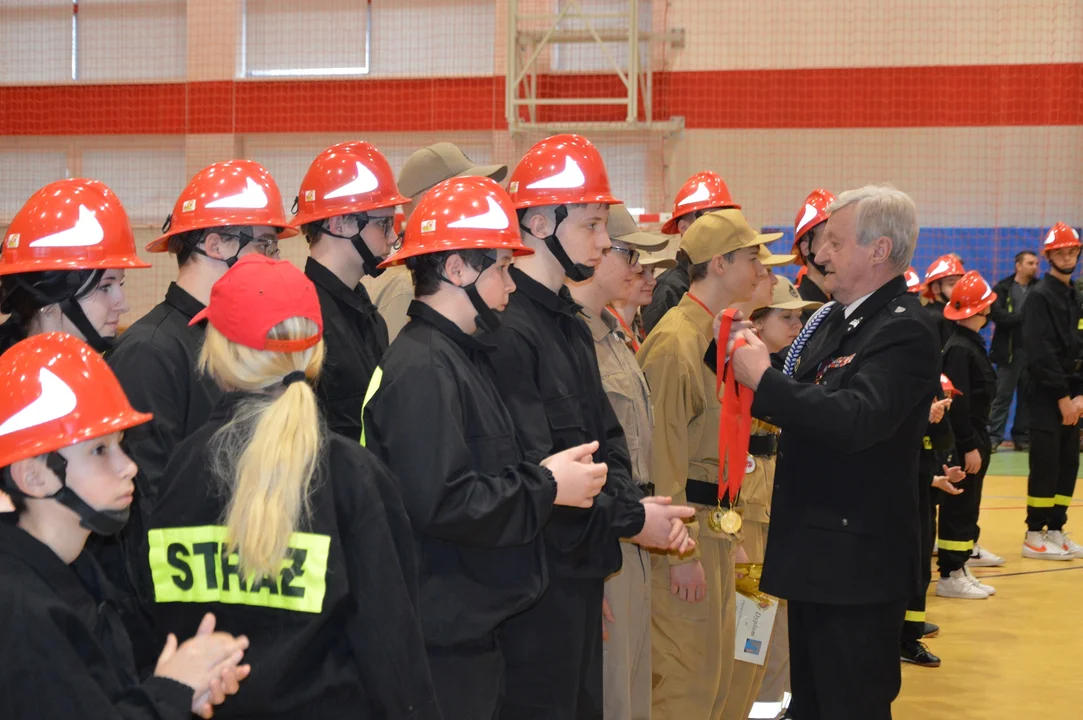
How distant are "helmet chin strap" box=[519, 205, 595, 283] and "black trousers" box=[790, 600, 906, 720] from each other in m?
1.38

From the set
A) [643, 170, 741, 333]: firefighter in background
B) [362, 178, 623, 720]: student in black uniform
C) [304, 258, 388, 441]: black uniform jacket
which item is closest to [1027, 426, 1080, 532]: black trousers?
[643, 170, 741, 333]: firefighter in background

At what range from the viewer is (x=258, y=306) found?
8.40 ft

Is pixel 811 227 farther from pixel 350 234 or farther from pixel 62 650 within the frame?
pixel 62 650

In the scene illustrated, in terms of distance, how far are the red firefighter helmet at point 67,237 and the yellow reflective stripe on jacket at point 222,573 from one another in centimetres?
130

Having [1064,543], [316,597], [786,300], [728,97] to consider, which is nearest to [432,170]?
[786,300]

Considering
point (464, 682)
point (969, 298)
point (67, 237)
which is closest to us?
point (464, 682)

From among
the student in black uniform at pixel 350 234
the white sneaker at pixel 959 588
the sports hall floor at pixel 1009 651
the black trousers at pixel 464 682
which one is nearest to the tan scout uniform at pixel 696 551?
the student in black uniform at pixel 350 234

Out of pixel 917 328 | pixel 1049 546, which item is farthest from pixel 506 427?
pixel 1049 546

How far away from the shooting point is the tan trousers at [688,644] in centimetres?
488

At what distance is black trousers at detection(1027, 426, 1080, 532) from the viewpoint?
31.1 ft

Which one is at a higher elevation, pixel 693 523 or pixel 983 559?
pixel 693 523

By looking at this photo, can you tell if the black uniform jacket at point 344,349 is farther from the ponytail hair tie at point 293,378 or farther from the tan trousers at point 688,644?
the tan trousers at point 688,644

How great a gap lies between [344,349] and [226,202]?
669 millimetres

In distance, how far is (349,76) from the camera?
1480cm
